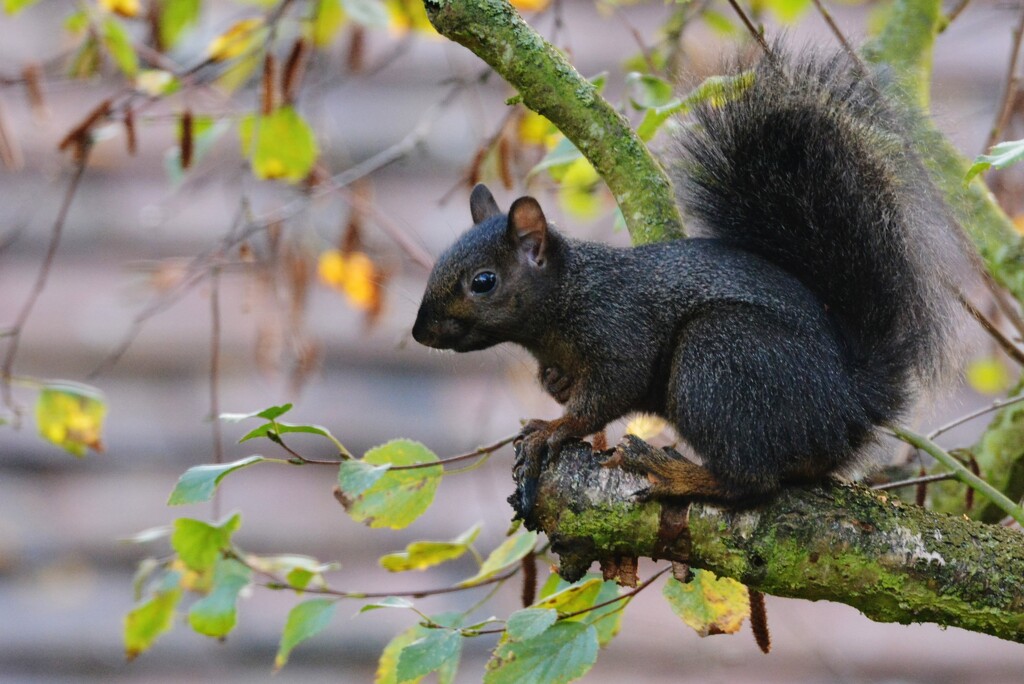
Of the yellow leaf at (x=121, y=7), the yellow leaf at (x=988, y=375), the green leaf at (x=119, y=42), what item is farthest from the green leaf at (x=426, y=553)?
the yellow leaf at (x=988, y=375)

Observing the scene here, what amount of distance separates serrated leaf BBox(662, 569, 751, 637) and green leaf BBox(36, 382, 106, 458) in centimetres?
75

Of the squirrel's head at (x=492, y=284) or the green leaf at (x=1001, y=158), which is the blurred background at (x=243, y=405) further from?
the green leaf at (x=1001, y=158)

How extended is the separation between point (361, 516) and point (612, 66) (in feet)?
4.95

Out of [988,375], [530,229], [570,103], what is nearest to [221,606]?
[530,229]

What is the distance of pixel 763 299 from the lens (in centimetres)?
119

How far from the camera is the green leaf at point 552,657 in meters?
0.95

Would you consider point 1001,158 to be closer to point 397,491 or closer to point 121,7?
point 397,491

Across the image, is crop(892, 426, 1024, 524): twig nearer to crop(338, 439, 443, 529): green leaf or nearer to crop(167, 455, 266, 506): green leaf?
crop(338, 439, 443, 529): green leaf

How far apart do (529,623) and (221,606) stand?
0.44m

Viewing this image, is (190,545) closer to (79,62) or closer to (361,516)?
(361,516)

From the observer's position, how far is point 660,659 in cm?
243

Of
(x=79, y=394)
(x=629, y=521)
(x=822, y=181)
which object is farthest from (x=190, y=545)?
(x=822, y=181)

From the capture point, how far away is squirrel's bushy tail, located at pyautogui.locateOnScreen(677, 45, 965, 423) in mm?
1171

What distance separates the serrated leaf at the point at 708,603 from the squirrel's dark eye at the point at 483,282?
16.3 inches
